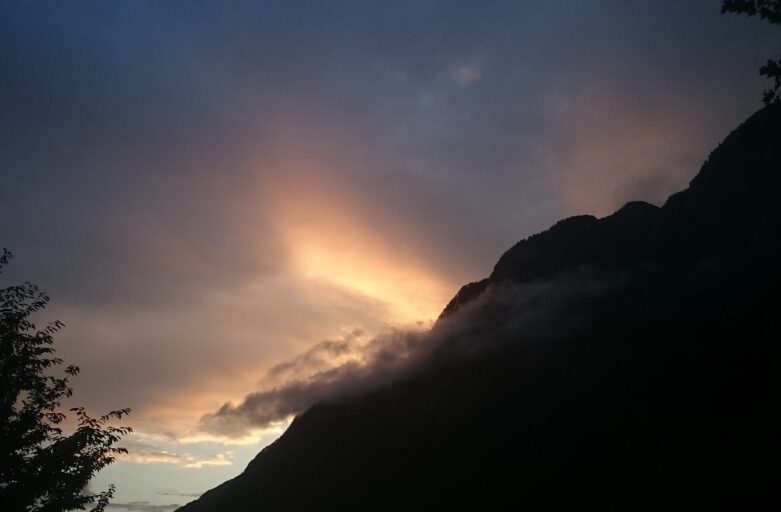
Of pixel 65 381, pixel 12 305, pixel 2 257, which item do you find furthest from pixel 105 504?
pixel 2 257

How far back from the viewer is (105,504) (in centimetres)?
2008

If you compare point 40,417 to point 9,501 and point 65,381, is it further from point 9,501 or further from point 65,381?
point 9,501

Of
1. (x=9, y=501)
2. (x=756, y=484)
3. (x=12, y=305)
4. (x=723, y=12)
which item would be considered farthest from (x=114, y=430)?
(x=756, y=484)

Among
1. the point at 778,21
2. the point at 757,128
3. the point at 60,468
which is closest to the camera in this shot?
the point at 778,21

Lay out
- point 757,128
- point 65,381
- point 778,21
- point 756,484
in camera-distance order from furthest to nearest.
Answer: point 756,484, point 65,381, point 757,128, point 778,21

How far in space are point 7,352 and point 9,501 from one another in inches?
179

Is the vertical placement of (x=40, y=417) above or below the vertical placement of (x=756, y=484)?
above

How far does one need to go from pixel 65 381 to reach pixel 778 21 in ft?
73.7

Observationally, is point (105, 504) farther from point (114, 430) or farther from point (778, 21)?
point (778, 21)

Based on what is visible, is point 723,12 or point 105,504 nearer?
point 723,12

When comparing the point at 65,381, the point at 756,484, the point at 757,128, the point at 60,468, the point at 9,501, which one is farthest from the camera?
the point at 756,484

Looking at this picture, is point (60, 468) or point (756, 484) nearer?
point (60, 468)

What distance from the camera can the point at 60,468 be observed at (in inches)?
720

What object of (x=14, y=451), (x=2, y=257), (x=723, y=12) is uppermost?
(x=2, y=257)
